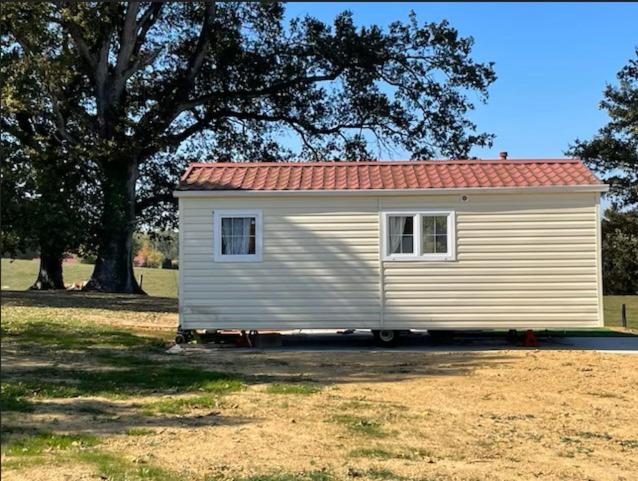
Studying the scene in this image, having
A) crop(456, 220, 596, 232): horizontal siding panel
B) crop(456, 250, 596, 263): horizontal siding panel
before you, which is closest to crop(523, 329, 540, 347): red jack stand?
crop(456, 250, 596, 263): horizontal siding panel

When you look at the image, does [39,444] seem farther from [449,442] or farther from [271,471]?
[449,442]

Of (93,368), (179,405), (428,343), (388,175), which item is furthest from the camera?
(428,343)

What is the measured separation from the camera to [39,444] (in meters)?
5.19

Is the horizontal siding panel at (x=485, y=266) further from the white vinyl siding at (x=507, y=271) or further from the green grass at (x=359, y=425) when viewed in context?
the green grass at (x=359, y=425)

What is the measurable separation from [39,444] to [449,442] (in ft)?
10.8

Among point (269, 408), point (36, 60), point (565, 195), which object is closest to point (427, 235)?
point (565, 195)

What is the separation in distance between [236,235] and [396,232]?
2751mm

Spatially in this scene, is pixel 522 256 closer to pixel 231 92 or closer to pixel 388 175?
pixel 388 175

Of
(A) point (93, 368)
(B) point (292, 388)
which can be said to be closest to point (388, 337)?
(B) point (292, 388)

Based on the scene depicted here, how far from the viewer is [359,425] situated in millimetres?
6246

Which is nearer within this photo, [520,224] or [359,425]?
[359,425]

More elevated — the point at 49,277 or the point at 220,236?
the point at 220,236

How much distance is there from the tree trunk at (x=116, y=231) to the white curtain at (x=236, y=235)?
9.15 metres

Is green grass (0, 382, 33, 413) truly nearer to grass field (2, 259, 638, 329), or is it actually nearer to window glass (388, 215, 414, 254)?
window glass (388, 215, 414, 254)
